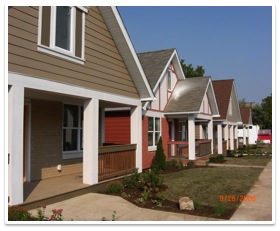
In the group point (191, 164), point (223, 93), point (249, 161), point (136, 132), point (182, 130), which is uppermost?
point (223, 93)

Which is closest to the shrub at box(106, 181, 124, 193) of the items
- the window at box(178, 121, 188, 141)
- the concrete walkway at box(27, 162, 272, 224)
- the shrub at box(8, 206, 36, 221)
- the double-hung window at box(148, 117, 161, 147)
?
the concrete walkway at box(27, 162, 272, 224)

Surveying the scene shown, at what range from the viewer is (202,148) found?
19016mm

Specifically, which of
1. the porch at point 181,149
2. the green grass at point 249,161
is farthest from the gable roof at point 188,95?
the green grass at point 249,161

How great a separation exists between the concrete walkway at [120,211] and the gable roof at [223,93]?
17.9 meters

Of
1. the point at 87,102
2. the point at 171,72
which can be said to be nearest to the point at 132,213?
the point at 87,102

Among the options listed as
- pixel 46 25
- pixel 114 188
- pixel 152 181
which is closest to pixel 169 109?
pixel 152 181

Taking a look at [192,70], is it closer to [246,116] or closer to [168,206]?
[246,116]

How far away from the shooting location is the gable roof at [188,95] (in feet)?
54.5

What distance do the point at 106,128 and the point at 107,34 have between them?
5.93 meters

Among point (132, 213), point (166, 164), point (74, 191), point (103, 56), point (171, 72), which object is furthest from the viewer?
point (171, 72)

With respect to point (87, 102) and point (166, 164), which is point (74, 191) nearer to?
point (87, 102)

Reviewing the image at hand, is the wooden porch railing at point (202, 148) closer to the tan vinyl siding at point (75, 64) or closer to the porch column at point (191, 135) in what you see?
the porch column at point (191, 135)

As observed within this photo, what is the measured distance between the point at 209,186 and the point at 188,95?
8612mm
